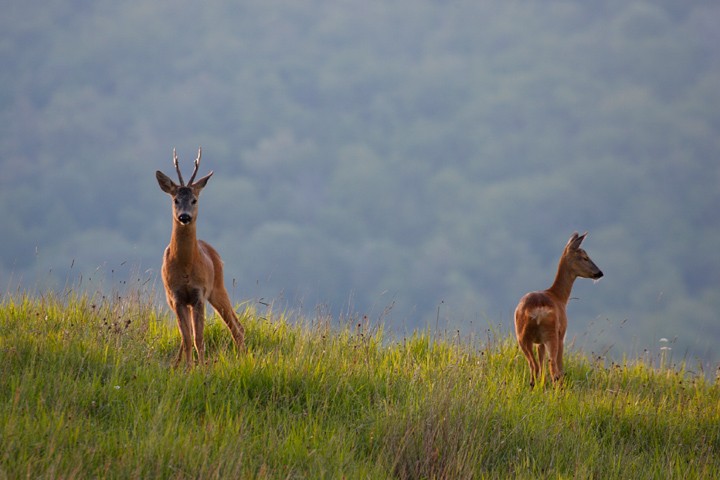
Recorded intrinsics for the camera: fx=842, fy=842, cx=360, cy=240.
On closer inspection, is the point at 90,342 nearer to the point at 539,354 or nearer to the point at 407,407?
the point at 407,407

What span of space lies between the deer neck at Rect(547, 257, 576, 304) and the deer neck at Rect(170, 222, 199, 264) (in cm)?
500

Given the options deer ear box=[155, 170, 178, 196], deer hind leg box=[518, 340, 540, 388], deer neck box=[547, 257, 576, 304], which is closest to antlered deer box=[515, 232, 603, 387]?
deer hind leg box=[518, 340, 540, 388]

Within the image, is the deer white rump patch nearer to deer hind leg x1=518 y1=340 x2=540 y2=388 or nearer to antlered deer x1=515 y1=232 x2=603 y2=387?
antlered deer x1=515 y1=232 x2=603 y2=387

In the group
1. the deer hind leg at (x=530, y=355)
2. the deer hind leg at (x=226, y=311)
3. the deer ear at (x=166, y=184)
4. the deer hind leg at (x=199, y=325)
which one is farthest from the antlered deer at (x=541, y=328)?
the deer ear at (x=166, y=184)

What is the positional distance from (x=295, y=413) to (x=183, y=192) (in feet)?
9.91

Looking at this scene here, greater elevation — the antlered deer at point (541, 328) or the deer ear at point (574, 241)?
the deer ear at point (574, 241)

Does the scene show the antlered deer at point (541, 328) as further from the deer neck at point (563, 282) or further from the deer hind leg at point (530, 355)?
the deer neck at point (563, 282)

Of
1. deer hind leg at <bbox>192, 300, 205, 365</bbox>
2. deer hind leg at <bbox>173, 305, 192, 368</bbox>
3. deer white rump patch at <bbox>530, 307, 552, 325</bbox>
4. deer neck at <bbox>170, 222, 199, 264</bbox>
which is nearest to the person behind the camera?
deer hind leg at <bbox>173, 305, 192, 368</bbox>

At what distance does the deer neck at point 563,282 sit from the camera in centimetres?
1166

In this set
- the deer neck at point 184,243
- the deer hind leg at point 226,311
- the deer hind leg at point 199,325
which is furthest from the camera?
the deer hind leg at point 226,311

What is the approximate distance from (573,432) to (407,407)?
6.46 feet

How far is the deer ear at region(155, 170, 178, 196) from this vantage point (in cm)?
953

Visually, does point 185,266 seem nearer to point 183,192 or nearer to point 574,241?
point 183,192

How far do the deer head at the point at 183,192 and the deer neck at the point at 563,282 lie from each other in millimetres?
5055
